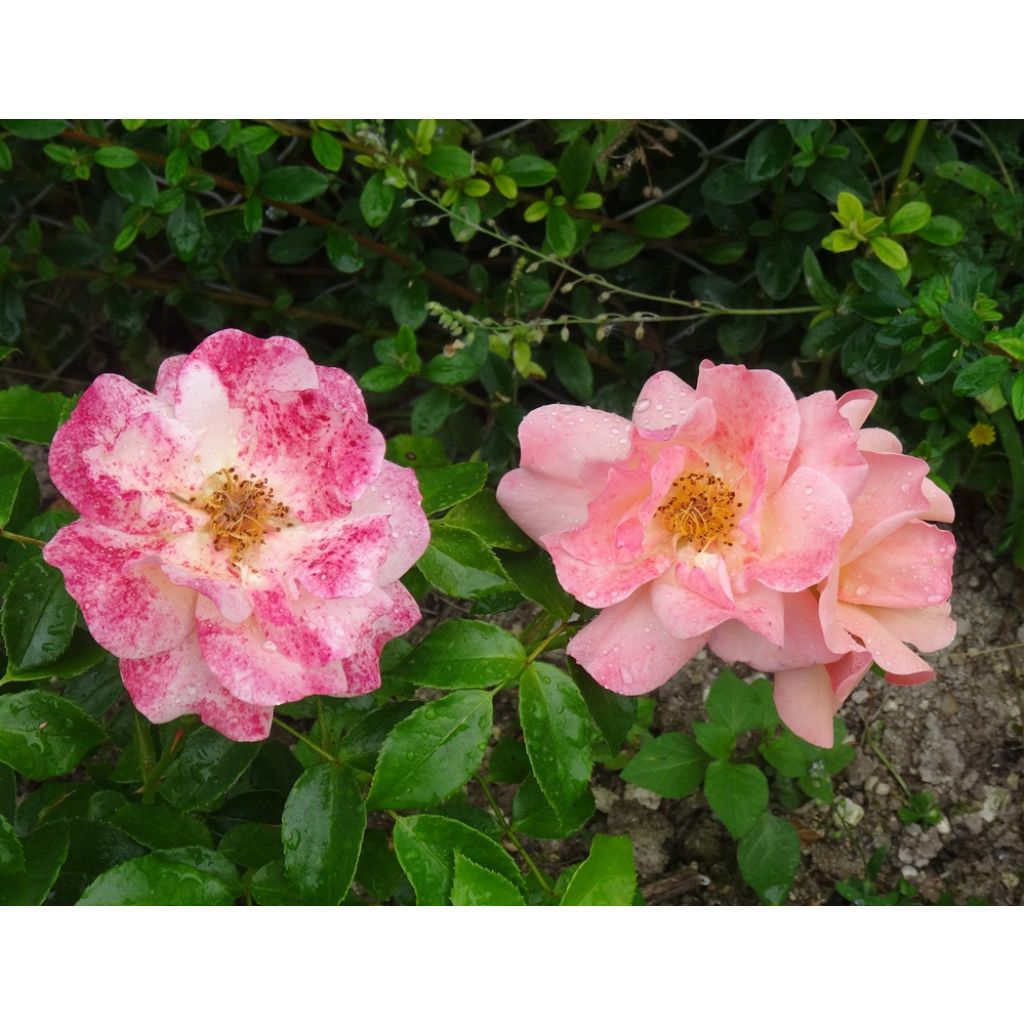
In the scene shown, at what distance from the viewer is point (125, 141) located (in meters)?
1.67

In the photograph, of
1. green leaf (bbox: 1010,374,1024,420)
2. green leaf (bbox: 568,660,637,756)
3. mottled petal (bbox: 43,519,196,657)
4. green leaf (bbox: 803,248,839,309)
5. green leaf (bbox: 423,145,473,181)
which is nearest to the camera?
mottled petal (bbox: 43,519,196,657)

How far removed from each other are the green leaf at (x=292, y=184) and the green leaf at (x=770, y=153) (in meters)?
0.65

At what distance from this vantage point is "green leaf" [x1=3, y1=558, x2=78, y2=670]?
94cm

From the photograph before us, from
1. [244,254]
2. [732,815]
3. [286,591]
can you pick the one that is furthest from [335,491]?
[244,254]

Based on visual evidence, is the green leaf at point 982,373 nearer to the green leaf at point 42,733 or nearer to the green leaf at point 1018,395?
the green leaf at point 1018,395

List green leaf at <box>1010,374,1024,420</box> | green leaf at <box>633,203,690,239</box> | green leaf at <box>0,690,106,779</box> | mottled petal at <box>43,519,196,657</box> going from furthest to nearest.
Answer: green leaf at <box>633,203,690,239</box>
green leaf at <box>1010,374,1024,420</box>
green leaf at <box>0,690,106,779</box>
mottled petal at <box>43,519,196,657</box>

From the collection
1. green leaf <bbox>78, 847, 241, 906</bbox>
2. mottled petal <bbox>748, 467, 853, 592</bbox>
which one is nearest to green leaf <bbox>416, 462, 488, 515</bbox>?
mottled petal <bbox>748, 467, 853, 592</bbox>

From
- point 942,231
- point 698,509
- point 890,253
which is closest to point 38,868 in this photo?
point 698,509

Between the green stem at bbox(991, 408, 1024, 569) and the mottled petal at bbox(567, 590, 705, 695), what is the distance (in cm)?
100

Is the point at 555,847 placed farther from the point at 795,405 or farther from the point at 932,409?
the point at 795,405

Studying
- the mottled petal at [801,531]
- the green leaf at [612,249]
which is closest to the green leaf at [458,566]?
the mottled petal at [801,531]

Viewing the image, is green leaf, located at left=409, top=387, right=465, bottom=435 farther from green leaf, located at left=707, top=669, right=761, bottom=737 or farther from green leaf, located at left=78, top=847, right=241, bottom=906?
green leaf, located at left=78, top=847, right=241, bottom=906

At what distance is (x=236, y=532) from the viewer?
895 mm

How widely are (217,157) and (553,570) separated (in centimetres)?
123
